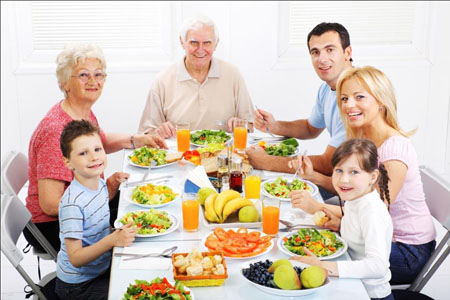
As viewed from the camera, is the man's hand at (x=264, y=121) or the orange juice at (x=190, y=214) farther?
the man's hand at (x=264, y=121)

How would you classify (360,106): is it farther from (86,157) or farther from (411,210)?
(86,157)

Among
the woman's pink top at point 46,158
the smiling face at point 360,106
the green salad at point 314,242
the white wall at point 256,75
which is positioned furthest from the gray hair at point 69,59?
the white wall at point 256,75

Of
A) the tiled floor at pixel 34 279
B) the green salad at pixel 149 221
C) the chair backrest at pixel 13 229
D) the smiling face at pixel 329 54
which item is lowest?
the tiled floor at pixel 34 279

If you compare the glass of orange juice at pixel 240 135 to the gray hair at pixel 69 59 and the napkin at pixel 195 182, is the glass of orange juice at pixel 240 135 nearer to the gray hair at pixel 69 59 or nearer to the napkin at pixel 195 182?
the napkin at pixel 195 182

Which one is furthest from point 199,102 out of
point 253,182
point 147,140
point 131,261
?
point 131,261

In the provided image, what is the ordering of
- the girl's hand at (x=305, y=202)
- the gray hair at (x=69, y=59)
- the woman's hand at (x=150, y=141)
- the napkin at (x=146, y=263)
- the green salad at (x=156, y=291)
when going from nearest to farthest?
the green salad at (x=156, y=291)
the napkin at (x=146, y=263)
the girl's hand at (x=305, y=202)
the gray hair at (x=69, y=59)
the woman's hand at (x=150, y=141)

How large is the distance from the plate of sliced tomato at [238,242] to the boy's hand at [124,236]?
245 millimetres

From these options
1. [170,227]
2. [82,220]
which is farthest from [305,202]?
[82,220]

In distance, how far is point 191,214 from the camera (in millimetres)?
2125

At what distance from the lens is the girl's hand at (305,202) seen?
2.28 metres

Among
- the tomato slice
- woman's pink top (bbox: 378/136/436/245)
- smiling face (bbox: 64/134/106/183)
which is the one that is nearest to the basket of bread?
the tomato slice

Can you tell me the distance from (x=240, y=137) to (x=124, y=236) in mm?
1181

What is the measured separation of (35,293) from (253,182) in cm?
95

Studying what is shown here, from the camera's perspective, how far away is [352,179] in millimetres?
1975
